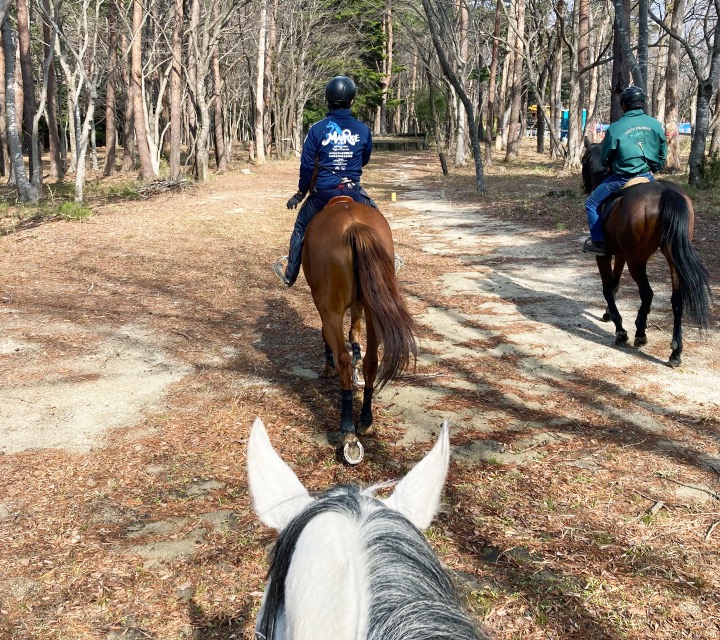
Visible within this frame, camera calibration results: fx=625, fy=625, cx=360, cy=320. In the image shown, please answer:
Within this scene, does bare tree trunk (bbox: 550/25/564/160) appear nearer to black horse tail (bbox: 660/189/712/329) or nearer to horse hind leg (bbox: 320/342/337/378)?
black horse tail (bbox: 660/189/712/329)

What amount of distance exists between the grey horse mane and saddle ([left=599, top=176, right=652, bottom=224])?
6128mm

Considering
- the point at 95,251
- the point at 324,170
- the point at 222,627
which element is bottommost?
the point at 222,627

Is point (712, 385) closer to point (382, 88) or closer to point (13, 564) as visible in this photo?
point (13, 564)

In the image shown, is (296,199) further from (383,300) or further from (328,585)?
(328,585)

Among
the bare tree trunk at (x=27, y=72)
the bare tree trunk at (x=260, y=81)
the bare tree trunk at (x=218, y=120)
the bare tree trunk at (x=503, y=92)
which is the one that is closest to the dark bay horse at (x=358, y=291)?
the bare tree trunk at (x=27, y=72)

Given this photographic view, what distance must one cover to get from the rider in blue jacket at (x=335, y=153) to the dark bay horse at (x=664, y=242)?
2778 mm

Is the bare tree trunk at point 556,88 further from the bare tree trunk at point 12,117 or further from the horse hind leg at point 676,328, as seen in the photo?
the horse hind leg at point 676,328

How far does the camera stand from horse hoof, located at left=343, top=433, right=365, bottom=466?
4254 millimetres

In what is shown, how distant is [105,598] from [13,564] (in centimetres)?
61

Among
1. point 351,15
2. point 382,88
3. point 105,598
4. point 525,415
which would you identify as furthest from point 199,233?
point 382,88

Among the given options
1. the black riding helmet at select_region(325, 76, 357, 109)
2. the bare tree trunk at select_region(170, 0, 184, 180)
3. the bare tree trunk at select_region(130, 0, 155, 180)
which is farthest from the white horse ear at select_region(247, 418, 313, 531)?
the bare tree trunk at select_region(130, 0, 155, 180)

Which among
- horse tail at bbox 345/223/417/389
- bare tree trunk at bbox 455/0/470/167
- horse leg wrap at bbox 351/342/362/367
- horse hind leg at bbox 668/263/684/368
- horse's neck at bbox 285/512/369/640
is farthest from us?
bare tree trunk at bbox 455/0/470/167

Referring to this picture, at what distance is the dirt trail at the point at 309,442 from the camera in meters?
2.97

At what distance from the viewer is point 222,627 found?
282cm
